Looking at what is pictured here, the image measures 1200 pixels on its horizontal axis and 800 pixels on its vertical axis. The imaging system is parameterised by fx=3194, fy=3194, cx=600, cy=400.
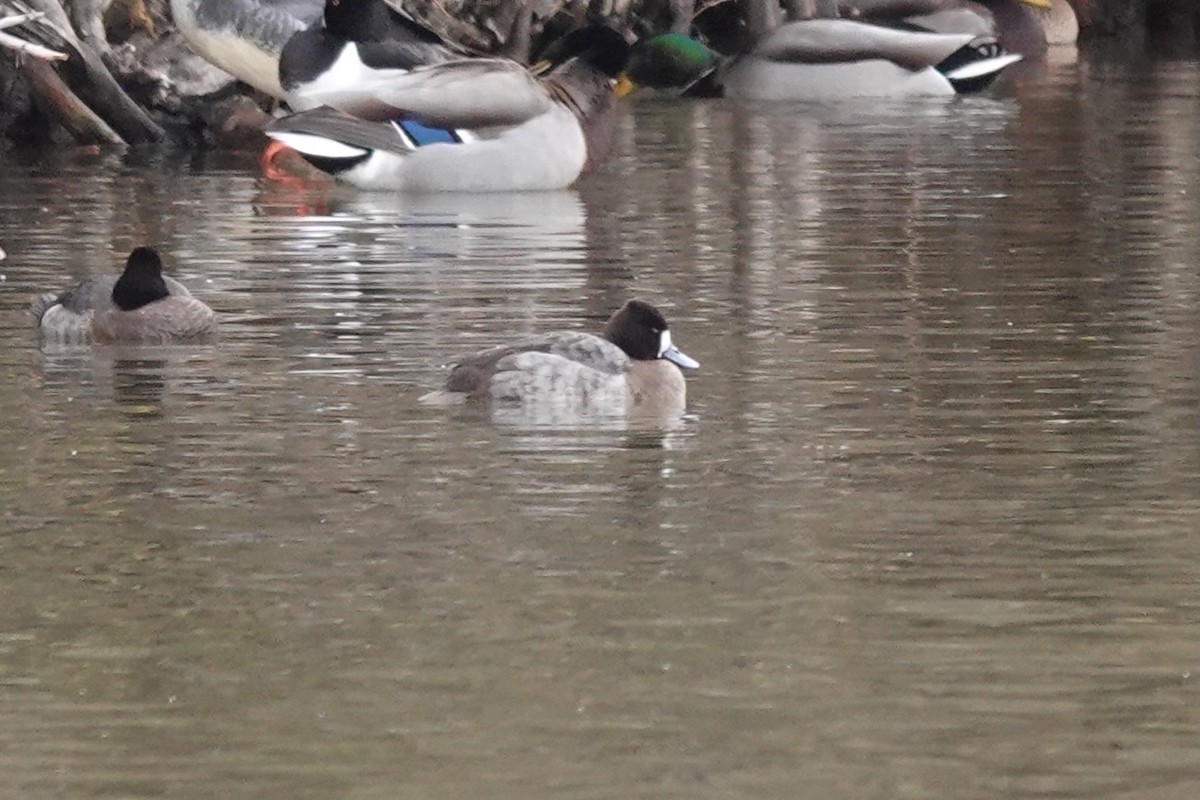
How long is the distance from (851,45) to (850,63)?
0.16 meters

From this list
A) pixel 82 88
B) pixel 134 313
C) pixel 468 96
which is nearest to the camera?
pixel 134 313

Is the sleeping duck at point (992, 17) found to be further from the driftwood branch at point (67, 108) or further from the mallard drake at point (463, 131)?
the mallard drake at point (463, 131)

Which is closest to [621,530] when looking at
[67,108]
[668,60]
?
[67,108]

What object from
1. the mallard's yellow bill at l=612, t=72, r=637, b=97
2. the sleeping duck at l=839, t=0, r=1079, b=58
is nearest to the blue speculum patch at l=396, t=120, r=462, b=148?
the mallard's yellow bill at l=612, t=72, r=637, b=97

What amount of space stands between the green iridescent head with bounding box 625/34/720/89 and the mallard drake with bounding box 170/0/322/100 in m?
5.17

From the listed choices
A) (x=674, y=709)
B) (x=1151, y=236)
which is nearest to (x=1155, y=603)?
(x=674, y=709)

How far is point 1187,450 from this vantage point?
8422mm

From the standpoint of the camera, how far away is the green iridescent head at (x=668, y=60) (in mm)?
22891

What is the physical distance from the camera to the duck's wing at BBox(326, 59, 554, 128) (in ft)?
51.7

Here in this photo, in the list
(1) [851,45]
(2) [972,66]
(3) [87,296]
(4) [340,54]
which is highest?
(4) [340,54]

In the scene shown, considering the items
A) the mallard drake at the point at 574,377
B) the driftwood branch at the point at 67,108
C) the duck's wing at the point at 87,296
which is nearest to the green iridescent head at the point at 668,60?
the driftwood branch at the point at 67,108

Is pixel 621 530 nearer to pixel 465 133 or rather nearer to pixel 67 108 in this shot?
pixel 465 133

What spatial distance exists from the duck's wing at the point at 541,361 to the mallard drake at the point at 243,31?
8.43m

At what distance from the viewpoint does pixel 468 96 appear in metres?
15.8
